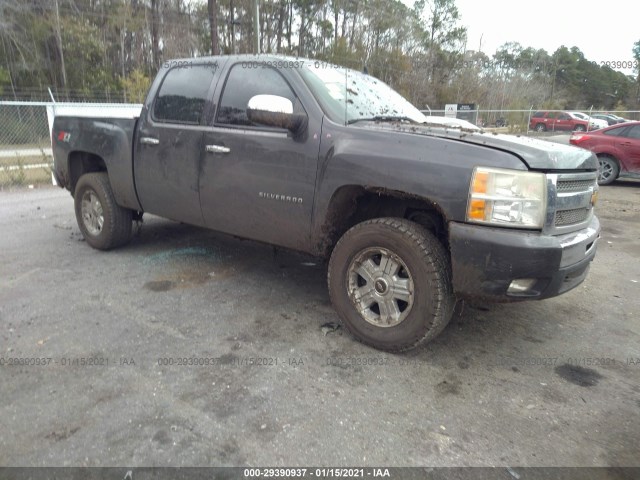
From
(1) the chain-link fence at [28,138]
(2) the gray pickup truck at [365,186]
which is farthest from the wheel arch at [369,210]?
(1) the chain-link fence at [28,138]

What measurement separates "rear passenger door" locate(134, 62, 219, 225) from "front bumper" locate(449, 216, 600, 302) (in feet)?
7.80

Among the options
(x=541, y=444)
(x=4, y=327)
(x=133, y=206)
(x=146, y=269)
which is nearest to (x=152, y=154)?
(x=133, y=206)

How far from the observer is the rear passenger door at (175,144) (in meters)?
4.18

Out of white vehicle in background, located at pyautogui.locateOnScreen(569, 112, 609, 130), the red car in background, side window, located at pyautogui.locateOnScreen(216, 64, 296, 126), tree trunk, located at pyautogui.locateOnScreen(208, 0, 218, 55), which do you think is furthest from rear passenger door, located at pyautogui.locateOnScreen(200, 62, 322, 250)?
white vehicle in background, located at pyautogui.locateOnScreen(569, 112, 609, 130)

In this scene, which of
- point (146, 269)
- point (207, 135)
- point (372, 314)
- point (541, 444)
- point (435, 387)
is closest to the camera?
point (541, 444)

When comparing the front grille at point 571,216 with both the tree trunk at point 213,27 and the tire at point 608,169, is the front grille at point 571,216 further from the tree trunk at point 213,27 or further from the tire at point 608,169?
the tree trunk at point 213,27

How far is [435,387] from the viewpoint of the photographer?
2.86m

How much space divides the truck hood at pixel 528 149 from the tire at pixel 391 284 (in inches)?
25.0

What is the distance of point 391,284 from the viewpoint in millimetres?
3145

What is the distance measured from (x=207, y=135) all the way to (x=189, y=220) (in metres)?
0.84

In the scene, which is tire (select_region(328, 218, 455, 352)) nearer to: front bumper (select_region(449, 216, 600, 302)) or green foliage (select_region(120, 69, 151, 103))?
front bumper (select_region(449, 216, 600, 302))

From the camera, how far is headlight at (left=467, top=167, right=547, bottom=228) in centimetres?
273

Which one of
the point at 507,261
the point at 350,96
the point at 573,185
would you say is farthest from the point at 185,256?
the point at 573,185

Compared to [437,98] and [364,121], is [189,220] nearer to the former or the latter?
[364,121]
